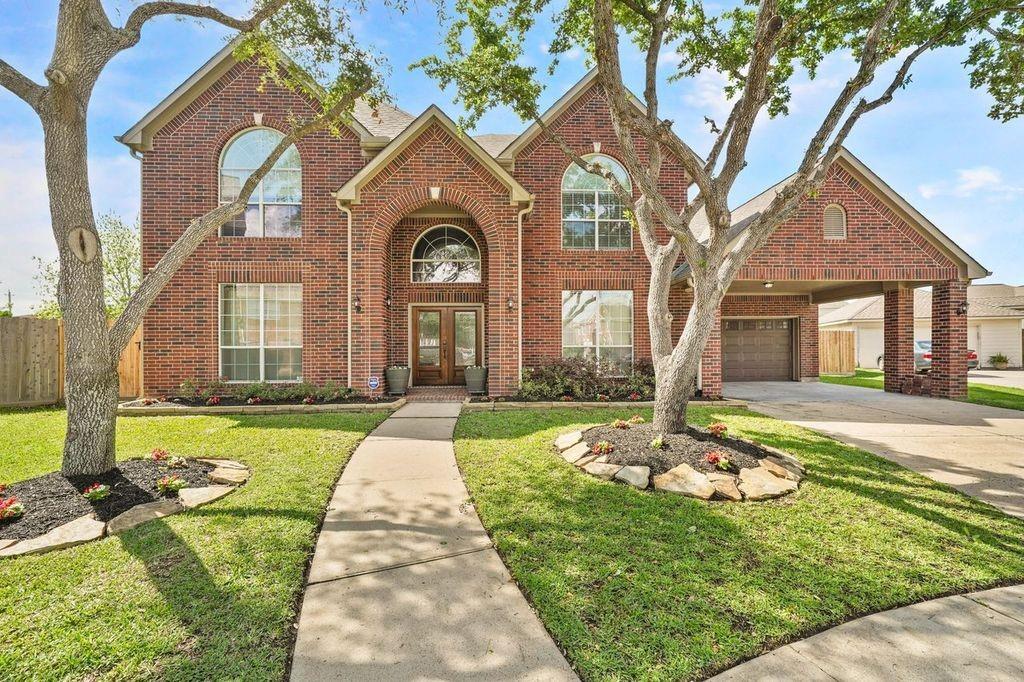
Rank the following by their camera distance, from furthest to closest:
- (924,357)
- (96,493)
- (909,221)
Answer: (924,357), (909,221), (96,493)

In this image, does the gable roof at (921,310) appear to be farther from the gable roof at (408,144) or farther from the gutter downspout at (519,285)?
the gable roof at (408,144)

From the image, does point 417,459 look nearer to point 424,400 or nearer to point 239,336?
point 424,400

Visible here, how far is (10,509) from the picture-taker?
11.9 feet

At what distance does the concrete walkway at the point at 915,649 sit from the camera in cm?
216

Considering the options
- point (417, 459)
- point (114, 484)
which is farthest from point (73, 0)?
point (417, 459)

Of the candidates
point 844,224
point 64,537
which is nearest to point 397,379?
point 64,537

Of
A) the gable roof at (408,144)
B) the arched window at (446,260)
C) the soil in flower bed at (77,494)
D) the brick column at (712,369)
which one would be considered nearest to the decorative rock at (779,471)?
the brick column at (712,369)

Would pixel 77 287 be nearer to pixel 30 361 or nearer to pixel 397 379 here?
pixel 397 379

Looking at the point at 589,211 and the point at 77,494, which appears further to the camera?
the point at 589,211

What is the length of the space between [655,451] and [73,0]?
774 centimetres

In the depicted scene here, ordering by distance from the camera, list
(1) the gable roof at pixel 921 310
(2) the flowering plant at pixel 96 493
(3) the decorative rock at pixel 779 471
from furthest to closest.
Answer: (1) the gable roof at pixel 921 310 < (3) the decorative rock at pixel 779 471 < (2) the flowering plant at pixel 96 493

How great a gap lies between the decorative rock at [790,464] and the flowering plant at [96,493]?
6776mm

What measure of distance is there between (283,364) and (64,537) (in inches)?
292

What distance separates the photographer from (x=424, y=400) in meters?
10.0
